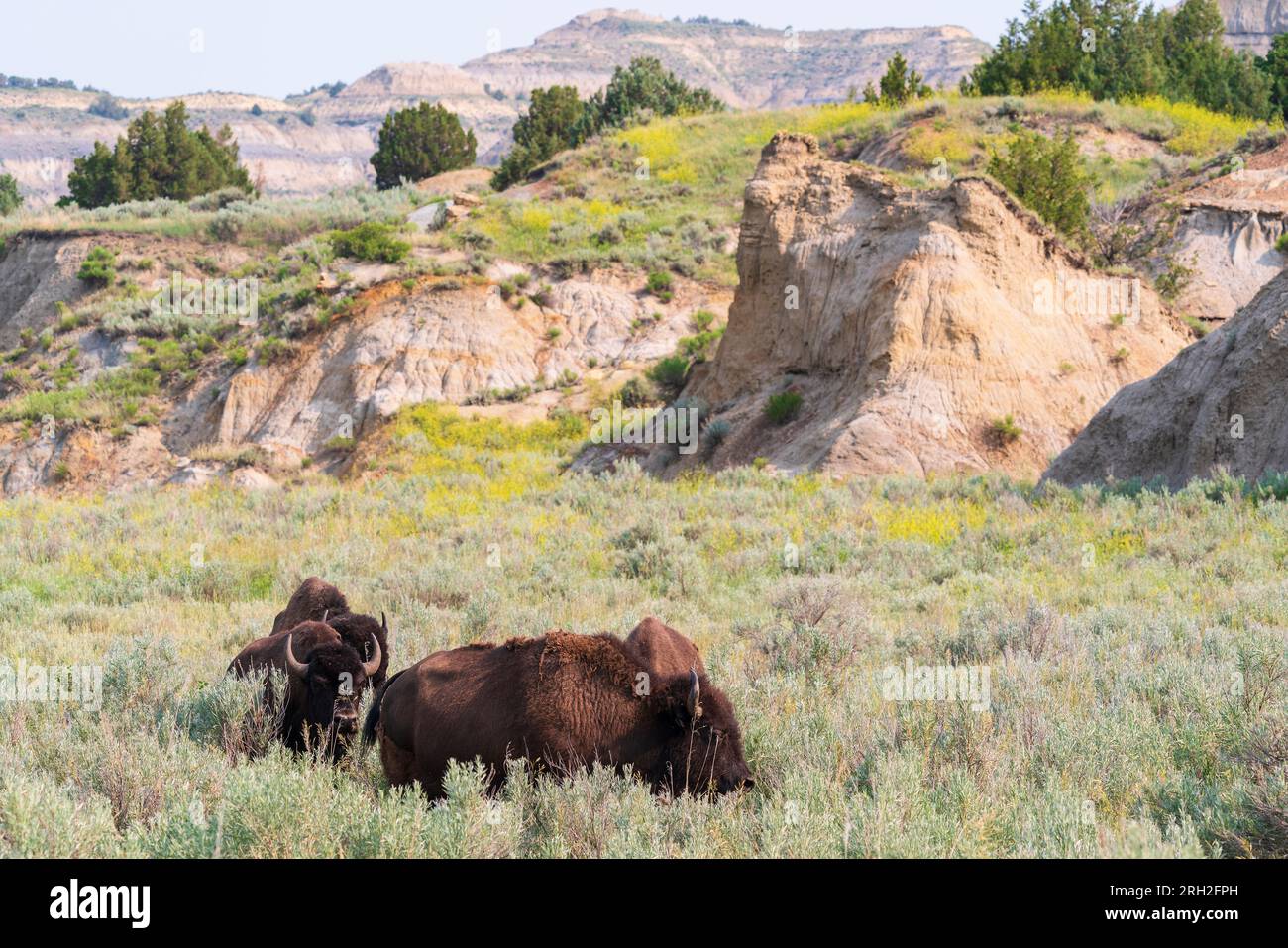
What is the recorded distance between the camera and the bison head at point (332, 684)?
6227 mm

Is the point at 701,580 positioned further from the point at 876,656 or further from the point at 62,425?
the point at 62,425

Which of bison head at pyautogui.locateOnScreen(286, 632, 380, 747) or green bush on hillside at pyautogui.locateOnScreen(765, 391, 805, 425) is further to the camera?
green bush on hillside at pyautogui.locateOnScreen(765, 391, 805, 425)

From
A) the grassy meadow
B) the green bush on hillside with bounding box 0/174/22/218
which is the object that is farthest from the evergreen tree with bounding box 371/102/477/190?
the grassy meadow

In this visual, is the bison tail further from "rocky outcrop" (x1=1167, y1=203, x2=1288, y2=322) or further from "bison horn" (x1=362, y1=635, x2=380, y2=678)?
"rocky outcrop" (x1=1167, y1=203, x2=1288, y2=322)

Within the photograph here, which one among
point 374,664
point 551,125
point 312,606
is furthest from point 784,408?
point 551,125

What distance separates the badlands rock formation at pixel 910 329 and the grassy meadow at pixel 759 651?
2455 millimetres

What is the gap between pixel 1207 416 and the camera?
1379 centimetres

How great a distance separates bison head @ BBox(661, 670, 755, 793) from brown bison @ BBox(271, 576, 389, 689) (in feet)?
7.32

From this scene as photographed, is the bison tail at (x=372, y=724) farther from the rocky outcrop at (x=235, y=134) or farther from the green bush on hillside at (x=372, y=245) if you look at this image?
Answer: the rocky outcrop at (x=235, y=134)

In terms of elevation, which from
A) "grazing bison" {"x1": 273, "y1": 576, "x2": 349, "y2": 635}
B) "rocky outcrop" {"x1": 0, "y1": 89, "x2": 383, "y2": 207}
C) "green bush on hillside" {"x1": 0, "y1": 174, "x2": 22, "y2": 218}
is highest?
"rocky outcrop" {"x1": 0, "y1": 89, "x2": 383, "y2": 207}

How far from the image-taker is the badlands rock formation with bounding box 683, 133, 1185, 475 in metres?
18.1

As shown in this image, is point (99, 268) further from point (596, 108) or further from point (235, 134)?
point (235, 134)

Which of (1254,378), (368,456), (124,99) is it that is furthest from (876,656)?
(124,99)
